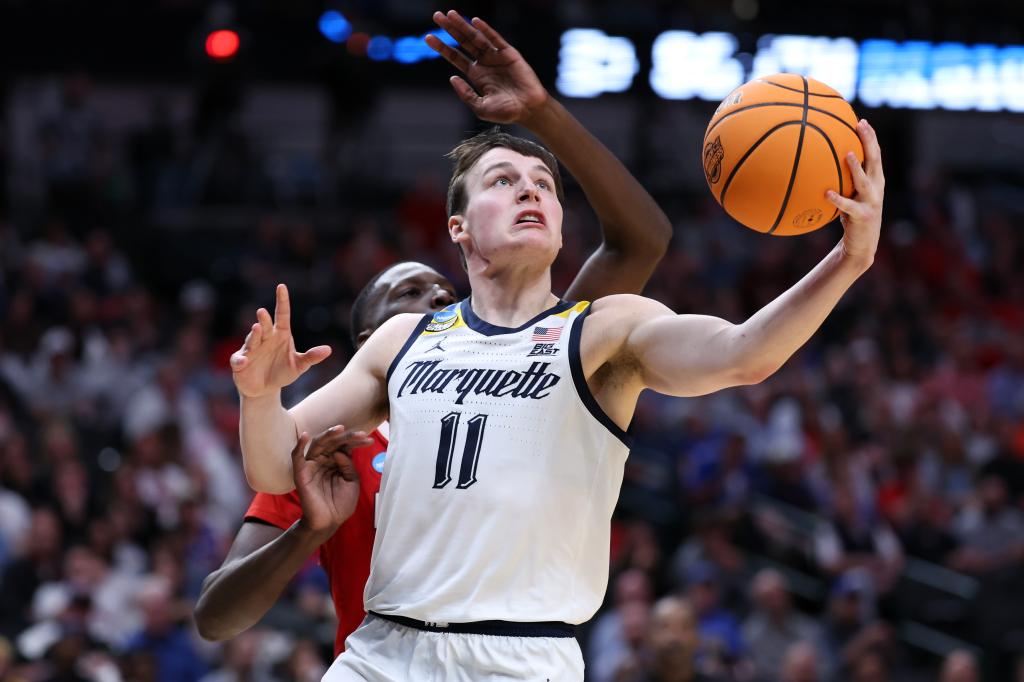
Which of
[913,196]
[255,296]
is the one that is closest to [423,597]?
[255,296]

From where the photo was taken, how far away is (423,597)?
380 centimetres

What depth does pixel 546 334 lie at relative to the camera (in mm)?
4004

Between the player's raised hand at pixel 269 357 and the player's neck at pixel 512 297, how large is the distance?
51cm

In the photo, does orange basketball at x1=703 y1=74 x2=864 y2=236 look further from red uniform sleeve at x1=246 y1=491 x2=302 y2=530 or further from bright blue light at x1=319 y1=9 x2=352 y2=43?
bright blue light at x1=319 y1=9 x2=352 y2=43

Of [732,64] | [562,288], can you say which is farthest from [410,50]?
[732,64]

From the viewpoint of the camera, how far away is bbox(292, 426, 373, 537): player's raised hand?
4.01m

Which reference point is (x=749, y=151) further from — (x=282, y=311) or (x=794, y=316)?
(x=282, y=311)

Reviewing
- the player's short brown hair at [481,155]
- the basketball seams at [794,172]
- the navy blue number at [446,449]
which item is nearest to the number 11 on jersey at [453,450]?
the navy blue number at [446,449]

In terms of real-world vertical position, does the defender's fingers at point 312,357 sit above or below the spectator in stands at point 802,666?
above

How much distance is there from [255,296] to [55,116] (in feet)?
13.2

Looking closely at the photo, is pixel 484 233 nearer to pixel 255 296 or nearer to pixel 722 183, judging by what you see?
pixel 722 183

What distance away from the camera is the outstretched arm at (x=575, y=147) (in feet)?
14.3

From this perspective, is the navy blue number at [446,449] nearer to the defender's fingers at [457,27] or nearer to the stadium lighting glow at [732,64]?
the defender's fingers at [457,27]

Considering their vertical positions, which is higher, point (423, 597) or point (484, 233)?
point (484, 233)
